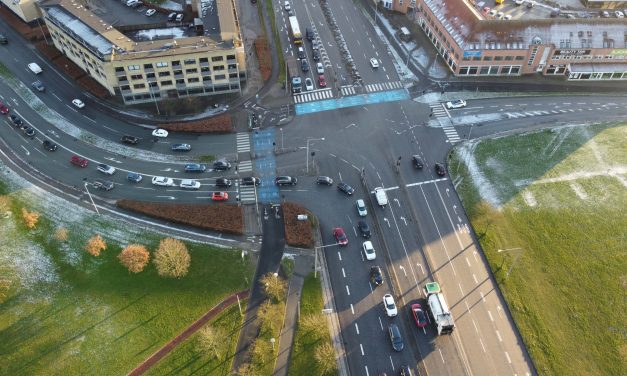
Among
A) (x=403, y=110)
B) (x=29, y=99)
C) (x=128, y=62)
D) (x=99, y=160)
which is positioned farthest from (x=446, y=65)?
(x=29, y=99)

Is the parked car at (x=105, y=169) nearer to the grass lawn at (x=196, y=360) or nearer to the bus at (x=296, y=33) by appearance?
the grass lawn at (x=196, y=360)

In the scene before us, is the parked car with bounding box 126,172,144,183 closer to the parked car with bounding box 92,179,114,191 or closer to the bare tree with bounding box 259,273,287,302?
the parked car with bounding box 92,179,114,191

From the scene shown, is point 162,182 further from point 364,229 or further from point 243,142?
point 364,229

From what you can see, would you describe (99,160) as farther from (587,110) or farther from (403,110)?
(587,110)

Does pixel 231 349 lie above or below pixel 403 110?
below

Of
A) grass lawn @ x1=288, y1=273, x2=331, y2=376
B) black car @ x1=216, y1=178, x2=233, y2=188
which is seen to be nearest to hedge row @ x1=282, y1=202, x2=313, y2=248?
grass lawn @ x1=288, y1=273, x2=331, y2=376

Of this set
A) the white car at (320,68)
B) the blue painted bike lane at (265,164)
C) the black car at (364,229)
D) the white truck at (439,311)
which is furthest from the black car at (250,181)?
the white truck at (439,311)
